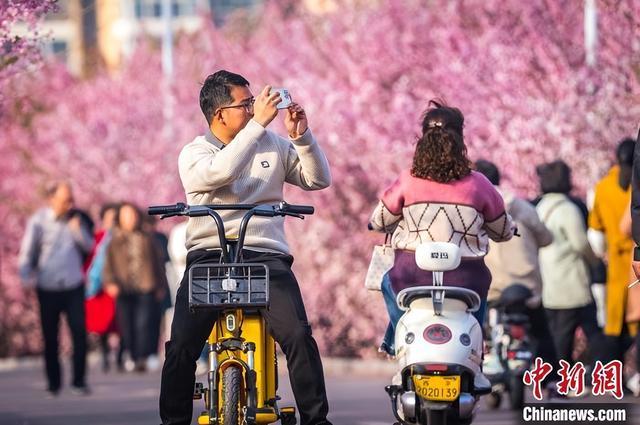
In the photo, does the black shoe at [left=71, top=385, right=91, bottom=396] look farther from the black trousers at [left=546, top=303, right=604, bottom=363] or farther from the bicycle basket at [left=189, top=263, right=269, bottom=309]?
the bicycle basket at [left=189, top=263, right=269, bottom=309]

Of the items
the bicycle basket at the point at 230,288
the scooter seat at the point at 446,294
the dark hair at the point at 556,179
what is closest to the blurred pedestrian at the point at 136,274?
the dark hair at the point at 556,179

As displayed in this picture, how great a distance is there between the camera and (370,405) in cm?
1529

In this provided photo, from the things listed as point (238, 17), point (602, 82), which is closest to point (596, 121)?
point (602, 82)

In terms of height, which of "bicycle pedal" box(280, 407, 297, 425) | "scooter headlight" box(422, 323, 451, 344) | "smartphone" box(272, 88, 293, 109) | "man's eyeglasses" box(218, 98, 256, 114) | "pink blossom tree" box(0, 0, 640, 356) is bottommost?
"bicycle pedal" box(280, 407, 297, 425)

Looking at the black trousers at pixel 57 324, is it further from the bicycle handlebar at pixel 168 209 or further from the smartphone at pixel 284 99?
the smartphone at pixel 284 99

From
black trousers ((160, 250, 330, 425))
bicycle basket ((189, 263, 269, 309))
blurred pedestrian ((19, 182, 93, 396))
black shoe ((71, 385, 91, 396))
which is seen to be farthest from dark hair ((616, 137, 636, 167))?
bicycle basket ((189, 263, 269, 309))

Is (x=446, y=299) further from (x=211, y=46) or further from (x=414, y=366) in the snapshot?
(x=211, y=46)

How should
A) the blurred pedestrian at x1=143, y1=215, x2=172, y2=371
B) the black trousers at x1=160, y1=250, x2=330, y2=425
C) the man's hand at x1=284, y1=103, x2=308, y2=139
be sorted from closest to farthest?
the black trousers at x1=160, y1=250, x2=330, y2=425, the man's hand at x1=284, y1=103, x2=308, y2=139, the blurred pedestrian at x1=143, y1=215, x2=172, y2=371

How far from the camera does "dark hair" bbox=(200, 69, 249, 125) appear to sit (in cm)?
956

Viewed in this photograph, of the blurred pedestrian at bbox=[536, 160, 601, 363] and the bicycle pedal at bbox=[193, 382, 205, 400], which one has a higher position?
the blurred pedestrian at bbox=[536, 160, 601, 363]

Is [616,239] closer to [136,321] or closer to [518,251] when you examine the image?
[518,251]

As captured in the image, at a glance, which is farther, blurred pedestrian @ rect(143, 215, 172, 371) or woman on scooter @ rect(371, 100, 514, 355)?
blurred pedestrian @ rect(143, 215, 172, 371)

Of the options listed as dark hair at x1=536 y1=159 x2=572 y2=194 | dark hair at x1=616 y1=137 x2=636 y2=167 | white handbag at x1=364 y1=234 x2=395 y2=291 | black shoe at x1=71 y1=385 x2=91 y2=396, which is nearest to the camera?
white handbag at x1=364 y1=234 x2=395 y2=291

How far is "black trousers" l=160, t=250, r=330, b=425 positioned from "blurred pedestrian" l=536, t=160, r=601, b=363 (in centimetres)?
638
